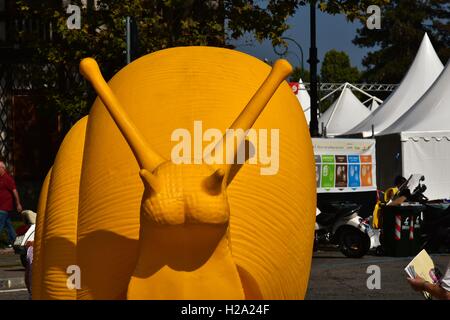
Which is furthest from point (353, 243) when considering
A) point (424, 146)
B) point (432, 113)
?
point (432, 113)

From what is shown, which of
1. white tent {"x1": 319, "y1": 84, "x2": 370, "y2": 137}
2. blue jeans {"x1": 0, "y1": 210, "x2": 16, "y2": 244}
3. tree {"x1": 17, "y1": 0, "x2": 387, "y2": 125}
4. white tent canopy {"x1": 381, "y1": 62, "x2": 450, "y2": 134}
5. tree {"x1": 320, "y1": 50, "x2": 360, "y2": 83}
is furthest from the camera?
tree {"x1": 320, "y1": 50, "x2": 360, "y2": 83}

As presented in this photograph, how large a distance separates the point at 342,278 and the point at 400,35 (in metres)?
65.9

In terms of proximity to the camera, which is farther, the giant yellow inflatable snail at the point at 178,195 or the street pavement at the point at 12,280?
the street pavement at the point at 12,280

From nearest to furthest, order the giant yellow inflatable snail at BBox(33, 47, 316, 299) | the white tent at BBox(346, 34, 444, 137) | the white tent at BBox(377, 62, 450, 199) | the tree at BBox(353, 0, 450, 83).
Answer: the giant yellow inflatable snail at BBox(33, 47, 316, 299), the white tent at BBox(377, 62, 450, 199), the white tent at BBox(346, 34, 444, 137), the tree at BBox(353, 0, 450, 83)

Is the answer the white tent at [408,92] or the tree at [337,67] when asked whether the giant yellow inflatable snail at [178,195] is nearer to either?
the white tent at [408,92]

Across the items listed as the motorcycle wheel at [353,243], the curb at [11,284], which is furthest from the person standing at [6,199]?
the motorcycle wheel at [353,243]

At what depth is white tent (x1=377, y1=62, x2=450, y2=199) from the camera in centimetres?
2062

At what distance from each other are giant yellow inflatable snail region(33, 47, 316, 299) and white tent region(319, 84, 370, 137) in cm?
3253

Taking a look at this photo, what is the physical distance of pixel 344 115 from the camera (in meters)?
37.7

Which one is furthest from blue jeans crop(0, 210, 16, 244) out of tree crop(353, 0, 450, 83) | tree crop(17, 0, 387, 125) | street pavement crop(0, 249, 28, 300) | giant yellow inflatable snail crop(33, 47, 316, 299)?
tree crop(353, 0, 450, 83)

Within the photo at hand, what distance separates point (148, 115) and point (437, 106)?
19.0m

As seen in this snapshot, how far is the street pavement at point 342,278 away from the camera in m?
10.7

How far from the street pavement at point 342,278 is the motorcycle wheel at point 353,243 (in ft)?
0.50

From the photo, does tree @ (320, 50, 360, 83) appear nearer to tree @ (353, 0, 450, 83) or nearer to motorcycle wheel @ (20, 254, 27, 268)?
tree @ (353, 0, 450, 83)
